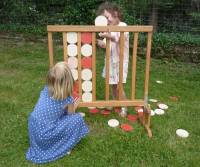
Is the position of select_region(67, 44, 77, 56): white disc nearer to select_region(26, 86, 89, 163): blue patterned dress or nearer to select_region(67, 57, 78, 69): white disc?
select_region(67, 57, 78, 69): white disc

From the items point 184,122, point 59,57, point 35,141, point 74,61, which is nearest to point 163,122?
point 184,122

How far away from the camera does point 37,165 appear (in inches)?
143

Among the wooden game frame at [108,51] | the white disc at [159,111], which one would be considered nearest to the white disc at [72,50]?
the wooden game frame at [108,51]

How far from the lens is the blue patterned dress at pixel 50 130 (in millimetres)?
3701

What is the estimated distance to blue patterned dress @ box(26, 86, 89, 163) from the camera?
12.1 ft

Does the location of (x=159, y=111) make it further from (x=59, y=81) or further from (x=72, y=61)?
(x=59, y=81)

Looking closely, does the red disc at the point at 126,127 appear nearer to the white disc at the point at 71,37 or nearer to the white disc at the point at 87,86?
the white disc at the point at 87,86

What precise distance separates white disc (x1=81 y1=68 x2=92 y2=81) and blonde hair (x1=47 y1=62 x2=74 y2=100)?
0.57 meters

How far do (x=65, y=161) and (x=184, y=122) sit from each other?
65.4 inches

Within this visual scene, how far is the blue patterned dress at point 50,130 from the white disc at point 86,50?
63 cm

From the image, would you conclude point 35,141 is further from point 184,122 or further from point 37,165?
point 184,122

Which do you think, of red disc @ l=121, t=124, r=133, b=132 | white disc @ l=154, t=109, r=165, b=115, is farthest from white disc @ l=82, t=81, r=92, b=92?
white disc @ l=154, t=109, r=165, b=115

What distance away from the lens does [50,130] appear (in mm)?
3703

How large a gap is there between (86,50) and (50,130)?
1.02m
